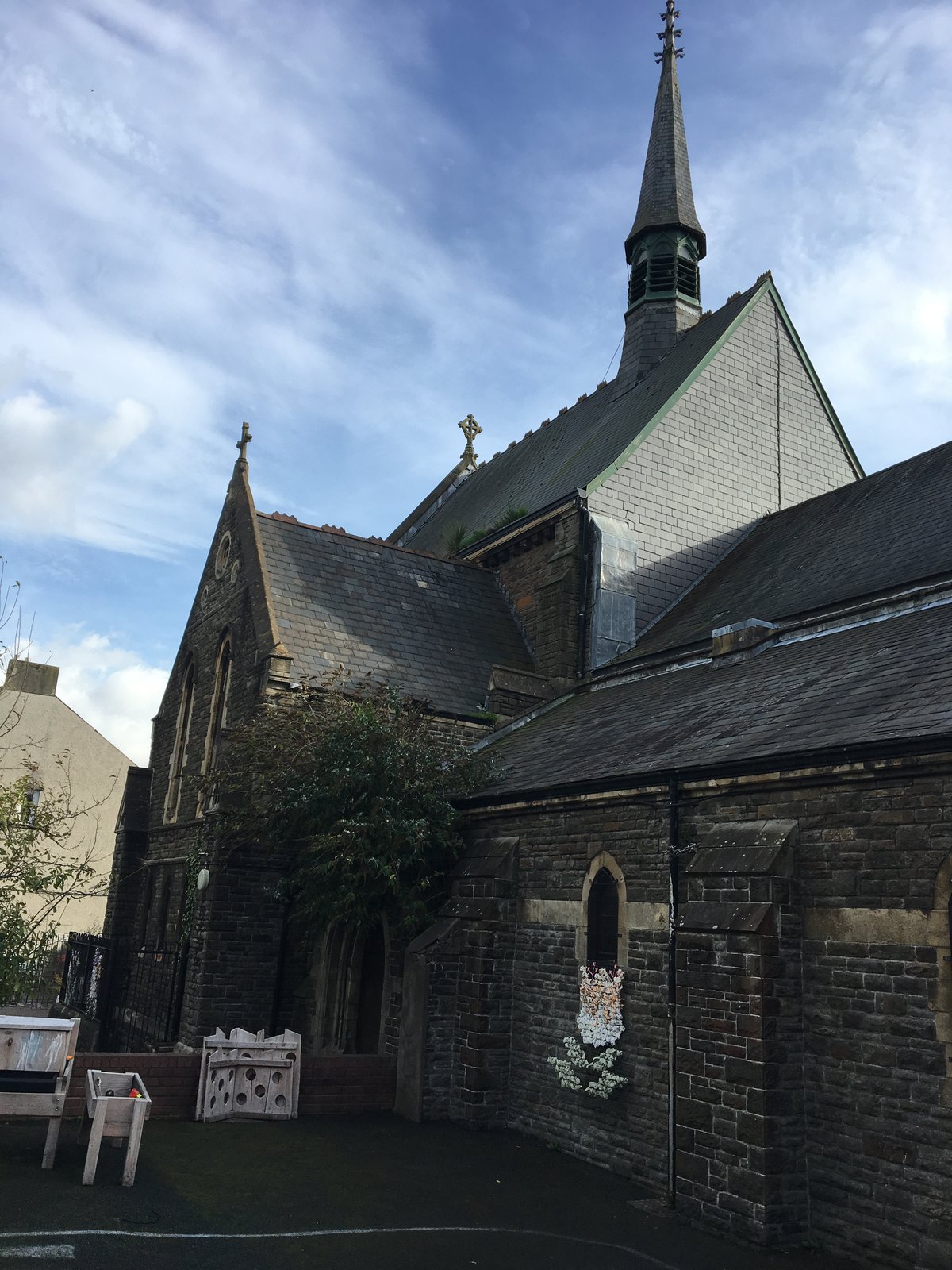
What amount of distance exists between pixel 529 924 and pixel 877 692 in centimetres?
530

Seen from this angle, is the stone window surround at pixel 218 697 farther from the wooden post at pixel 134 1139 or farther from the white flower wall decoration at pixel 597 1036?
the wooden post at pixel 134 1139

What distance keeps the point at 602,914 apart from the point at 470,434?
25.3 meters

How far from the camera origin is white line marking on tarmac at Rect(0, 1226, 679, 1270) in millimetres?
7680

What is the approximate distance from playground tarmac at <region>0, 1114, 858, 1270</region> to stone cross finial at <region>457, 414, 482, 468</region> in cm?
2551

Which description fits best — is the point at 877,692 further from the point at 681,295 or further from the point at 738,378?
the point at 681,295

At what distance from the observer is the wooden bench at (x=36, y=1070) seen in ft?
30.2

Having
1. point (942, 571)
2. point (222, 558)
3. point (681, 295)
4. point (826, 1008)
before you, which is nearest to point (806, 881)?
point (826, 1008)

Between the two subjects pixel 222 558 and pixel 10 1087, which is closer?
pixel 10 1087

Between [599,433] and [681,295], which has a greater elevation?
[681,295]

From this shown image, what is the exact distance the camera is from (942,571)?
1298 cm

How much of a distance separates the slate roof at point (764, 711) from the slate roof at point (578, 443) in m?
7.28

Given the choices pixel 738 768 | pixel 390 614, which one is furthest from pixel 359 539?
pixel 738 768

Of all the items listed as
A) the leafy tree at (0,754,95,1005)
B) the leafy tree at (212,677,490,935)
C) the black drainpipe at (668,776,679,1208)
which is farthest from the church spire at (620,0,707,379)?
the leafy tree at (0,754,95,1005)

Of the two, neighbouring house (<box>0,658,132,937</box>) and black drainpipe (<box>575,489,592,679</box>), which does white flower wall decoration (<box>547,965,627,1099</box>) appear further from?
neighbouring house (<box>0,658,132,937</box>)
